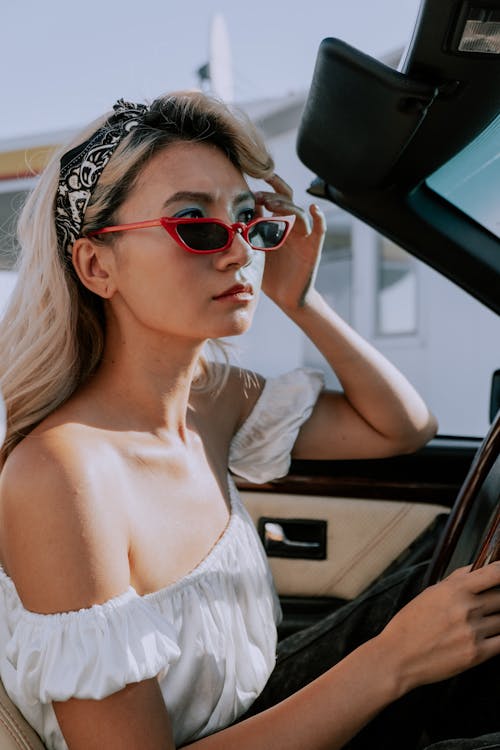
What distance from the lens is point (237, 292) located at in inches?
57.1

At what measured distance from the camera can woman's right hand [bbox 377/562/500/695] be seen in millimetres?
1132

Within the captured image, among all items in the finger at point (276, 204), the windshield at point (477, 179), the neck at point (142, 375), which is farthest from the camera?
the finger at point (276, 204)

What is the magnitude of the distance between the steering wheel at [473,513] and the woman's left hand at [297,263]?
23.2 inches

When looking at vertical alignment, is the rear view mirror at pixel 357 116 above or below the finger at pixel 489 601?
above

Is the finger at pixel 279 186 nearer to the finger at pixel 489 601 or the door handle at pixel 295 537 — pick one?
the door handle at pixel 295 537

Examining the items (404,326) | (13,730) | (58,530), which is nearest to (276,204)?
(58,530)

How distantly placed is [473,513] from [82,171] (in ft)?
2.94

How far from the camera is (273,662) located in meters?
1.67

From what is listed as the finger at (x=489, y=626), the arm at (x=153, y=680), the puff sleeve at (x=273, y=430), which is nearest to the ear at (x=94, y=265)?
the arm at (x=153, y=680)

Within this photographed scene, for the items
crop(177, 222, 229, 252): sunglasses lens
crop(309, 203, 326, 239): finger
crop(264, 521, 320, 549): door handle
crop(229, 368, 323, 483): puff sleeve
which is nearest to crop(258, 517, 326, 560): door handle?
crop(264, 521, 320, 549): door handle

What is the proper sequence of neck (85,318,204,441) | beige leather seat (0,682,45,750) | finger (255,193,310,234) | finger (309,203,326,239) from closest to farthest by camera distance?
1. beige leather seat (0,682,45,750)
2. neck (85,318,204,441)
3. finger (255,193,310,234)
4. finger (309,203,326,239)

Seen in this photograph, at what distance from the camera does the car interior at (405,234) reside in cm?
112

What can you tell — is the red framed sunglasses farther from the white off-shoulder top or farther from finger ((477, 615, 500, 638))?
finger ((477, 615, 500, 638))

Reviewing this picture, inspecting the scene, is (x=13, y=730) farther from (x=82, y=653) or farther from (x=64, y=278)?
(x=64, y=278)
